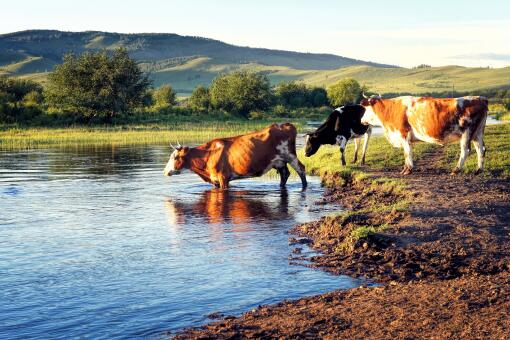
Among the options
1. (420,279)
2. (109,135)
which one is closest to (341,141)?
(420,279)

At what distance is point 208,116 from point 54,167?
4102cm

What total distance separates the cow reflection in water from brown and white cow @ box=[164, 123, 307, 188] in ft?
2.19

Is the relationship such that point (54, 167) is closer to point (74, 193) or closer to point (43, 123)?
point (74, 193)

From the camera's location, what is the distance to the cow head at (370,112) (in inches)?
737

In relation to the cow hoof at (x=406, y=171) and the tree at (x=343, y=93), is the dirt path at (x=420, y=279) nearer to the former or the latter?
the cow hoof at (x=406, y=171)

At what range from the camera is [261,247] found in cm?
1135

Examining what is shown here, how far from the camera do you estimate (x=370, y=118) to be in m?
19.2

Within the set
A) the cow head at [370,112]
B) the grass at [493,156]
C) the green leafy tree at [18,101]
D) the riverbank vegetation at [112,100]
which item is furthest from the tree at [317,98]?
the cow head at [370,112]

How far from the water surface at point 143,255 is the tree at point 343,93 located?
75614mm

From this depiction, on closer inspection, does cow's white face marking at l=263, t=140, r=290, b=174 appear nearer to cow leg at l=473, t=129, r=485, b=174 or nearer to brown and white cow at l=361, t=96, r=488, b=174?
brown and white cow at l=361, t=96, r=488, b=174

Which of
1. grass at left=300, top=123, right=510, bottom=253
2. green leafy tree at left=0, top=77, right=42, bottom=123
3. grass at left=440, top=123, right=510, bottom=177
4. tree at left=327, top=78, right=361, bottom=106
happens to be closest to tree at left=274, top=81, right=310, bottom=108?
tree at left=327, top=78, right=361, bottom=106

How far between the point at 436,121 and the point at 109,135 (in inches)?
1345

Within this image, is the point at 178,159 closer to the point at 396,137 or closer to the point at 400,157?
the point at 396,137

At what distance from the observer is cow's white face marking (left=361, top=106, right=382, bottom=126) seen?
61.7 feet
